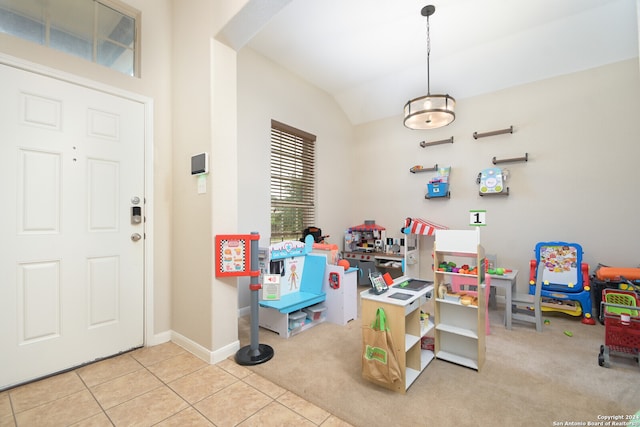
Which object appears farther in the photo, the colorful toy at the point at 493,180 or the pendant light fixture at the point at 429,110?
the colorful toy at the point at 493,180

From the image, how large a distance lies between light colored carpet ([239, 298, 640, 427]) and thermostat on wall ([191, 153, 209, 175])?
1697 millimetres

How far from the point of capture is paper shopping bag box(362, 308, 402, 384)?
1.85 m

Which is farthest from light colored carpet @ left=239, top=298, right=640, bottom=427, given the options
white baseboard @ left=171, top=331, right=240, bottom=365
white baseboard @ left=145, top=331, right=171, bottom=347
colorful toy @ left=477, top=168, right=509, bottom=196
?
colorful toy @ left=477, top=168, right=509, bottom=196

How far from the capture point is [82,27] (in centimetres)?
236

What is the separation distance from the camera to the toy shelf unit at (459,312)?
221cm

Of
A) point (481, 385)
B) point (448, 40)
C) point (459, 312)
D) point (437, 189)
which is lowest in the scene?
point (481, 385)

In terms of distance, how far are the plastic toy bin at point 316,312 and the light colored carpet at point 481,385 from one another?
1.15 ft

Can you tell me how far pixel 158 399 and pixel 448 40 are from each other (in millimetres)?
4979

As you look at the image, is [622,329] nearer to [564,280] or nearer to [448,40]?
[564,280]

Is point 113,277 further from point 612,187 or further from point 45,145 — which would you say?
point 612,187

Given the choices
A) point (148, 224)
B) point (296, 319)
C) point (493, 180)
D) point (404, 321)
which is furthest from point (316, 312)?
point (493, 180)

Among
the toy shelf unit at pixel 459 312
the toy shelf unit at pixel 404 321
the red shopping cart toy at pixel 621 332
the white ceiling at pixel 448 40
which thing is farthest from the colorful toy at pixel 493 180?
the toy shelf unit at pixel 404 321

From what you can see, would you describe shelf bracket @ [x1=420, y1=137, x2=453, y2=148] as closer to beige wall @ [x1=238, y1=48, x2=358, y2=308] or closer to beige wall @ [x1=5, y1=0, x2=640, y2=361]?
beige wall @ [x1=5, y1=0, x2=640, y2=361]

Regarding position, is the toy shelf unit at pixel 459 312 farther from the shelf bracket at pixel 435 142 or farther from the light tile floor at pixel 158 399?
the shelf bracket at pixel 435 142
